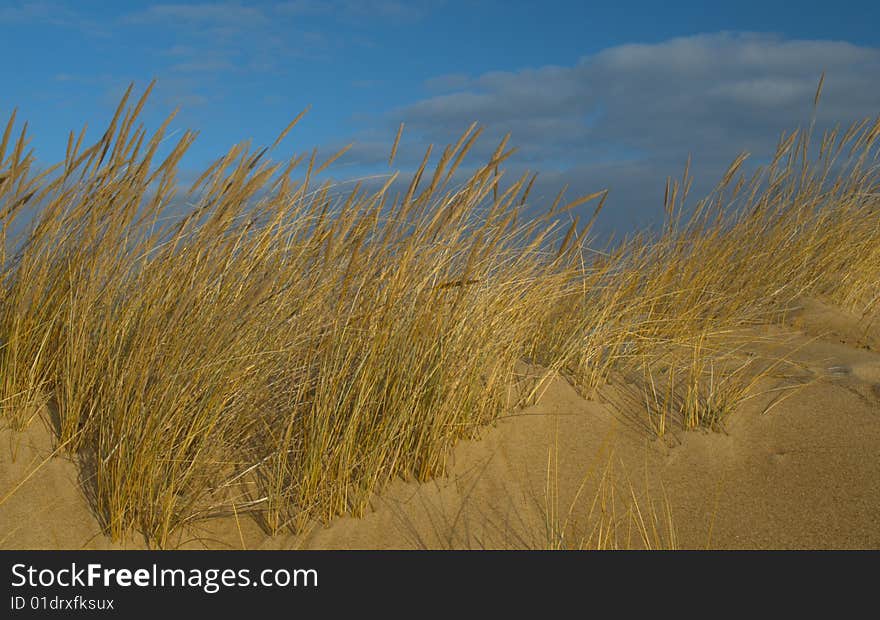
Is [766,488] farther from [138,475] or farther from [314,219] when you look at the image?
[138,475]

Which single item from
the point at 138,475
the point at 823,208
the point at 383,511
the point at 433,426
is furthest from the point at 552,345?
the point at 823,208

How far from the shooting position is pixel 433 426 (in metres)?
2.70

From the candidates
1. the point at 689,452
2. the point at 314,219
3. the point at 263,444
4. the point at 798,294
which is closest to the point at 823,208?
the point at 798,294

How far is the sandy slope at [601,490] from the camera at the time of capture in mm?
2547

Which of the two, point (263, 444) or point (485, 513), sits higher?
point (263, 444)

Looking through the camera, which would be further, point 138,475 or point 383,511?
point 383,511

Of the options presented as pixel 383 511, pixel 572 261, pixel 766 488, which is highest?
pixel 572 261

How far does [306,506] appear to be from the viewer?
2.57 metres

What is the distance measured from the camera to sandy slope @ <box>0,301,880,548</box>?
8.36 ft

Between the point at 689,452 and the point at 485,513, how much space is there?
3.16 ft

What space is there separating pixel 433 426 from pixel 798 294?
3.25m

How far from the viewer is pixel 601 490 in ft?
9.23
